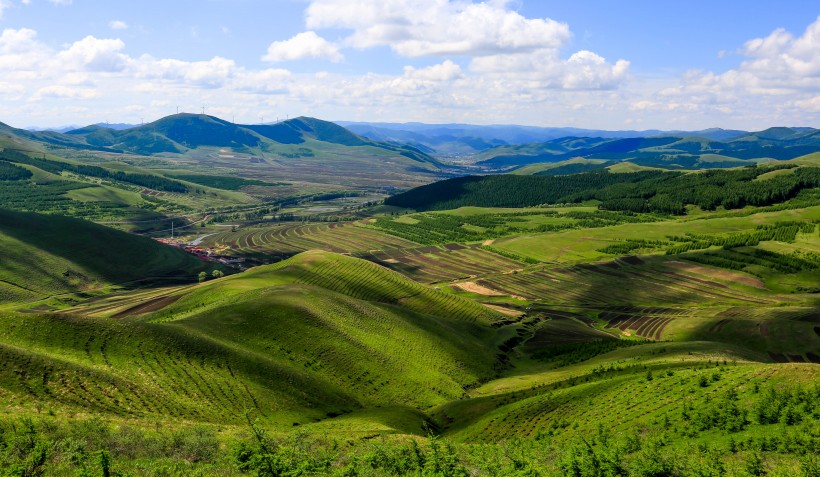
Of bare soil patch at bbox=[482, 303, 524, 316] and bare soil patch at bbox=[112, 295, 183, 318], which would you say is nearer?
bare soil patch at bbox=[112, 295, 183, 318]

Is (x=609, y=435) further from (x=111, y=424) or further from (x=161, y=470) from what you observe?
(x=111, y=424)

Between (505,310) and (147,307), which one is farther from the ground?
(147,307)

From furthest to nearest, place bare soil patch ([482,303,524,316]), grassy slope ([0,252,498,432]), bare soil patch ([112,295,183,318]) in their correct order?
1. bare soil patch ([482,303,524,316])
2. bare soil patch ([112,295,183,318])
3. grassy slope ([0,252,498,432])

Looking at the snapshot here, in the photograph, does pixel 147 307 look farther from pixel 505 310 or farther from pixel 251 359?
pixel 505 310

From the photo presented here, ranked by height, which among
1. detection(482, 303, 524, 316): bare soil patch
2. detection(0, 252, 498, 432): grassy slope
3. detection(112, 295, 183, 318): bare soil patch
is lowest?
detection(482, 303, 524, 316): bare soil patch

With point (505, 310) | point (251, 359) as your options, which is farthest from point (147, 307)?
point (505, 310)

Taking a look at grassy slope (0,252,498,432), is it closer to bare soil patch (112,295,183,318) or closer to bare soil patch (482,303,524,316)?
bare soil patch (112,295,183,318)

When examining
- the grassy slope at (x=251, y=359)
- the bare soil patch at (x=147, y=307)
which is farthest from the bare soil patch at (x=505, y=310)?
the bare soil patch at (x=147, y=307)

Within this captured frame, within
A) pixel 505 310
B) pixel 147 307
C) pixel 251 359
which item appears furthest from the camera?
pixel 505 310

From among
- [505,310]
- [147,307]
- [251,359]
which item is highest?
[251,359]

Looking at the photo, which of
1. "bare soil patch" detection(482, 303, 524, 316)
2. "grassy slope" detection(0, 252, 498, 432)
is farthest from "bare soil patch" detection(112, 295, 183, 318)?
"bare soil patch" detection(482, 303, 524, 316)

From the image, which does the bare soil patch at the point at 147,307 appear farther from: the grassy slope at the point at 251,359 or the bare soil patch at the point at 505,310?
the bare soil patch at the point at 505,310
